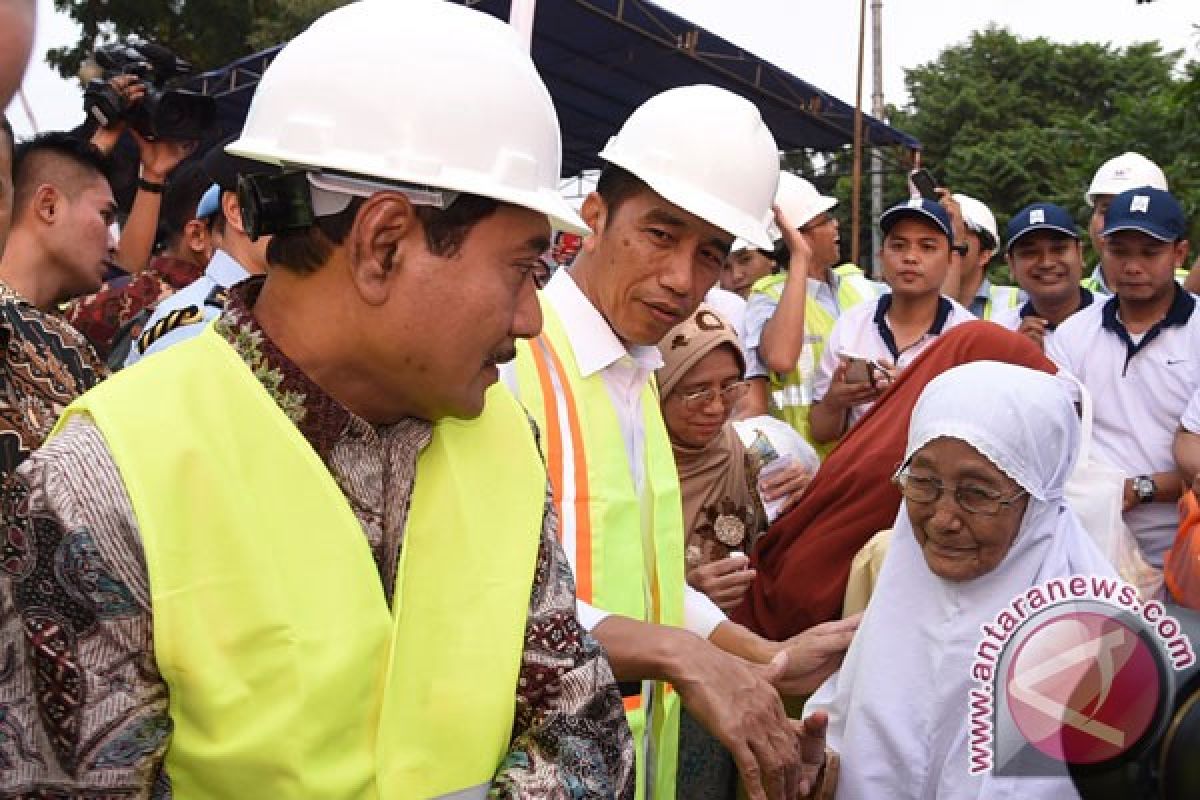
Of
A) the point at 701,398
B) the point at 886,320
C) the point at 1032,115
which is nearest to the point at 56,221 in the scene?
the point at 701,398

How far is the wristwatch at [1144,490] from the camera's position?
4461 millimetres

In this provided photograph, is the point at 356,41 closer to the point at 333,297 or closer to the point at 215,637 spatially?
the point at 333,297

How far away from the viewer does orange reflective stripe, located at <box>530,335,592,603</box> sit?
7.91 ft

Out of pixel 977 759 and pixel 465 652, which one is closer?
pixel 465 652

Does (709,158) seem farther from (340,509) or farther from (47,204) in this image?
(47,204)

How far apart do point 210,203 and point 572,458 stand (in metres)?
1.92

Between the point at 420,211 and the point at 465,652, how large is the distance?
1.85ft

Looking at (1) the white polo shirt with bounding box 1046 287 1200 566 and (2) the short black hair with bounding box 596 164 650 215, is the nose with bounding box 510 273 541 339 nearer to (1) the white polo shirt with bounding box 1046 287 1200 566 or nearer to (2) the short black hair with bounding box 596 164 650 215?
(2) the short black hair with bounding box 596 164 650 215

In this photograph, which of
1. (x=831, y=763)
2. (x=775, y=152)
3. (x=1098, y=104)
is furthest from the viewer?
(x=1098, y=104)

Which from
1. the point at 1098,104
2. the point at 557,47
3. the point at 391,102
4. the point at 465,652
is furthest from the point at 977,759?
the point at 1098,104

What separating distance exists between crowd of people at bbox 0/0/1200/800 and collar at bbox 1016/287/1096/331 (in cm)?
217

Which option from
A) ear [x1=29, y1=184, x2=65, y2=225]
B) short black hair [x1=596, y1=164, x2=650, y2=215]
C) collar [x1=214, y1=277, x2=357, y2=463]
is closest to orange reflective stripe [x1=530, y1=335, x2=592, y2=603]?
short black hair [x1=596, y1=164, x2=650, y2=215]

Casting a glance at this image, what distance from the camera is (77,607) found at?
1.27 meters

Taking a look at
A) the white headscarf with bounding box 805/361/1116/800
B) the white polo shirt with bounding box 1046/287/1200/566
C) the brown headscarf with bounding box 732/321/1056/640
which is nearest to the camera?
the white headscarf with bounding box 805/361/1116/800
